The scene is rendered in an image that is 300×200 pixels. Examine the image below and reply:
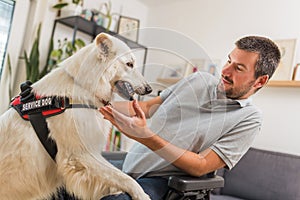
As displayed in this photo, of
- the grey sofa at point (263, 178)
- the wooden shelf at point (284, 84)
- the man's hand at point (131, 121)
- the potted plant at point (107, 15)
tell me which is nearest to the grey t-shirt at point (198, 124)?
the man's hand at point (131, 121)

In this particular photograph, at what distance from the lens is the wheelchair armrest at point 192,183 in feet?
3.36

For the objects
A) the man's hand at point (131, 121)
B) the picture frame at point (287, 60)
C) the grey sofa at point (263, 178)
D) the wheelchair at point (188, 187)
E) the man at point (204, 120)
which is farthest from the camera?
the picture frame at point (287, 60)

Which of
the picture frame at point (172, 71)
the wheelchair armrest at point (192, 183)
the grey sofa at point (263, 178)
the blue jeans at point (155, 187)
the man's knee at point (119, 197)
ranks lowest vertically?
the grey sofa at point (263, 178)

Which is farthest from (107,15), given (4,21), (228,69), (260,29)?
(228,69)

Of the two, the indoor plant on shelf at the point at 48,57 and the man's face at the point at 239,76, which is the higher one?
the man's face at the point at 239,76

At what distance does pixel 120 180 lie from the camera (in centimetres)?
95

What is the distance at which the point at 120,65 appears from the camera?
0.95 metres

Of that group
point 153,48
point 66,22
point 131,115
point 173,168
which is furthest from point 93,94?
point 66,22

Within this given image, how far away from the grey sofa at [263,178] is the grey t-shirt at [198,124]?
107 cm

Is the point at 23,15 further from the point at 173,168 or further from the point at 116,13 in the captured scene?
the point at 173,168

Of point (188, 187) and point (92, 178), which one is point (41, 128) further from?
point (188, 187)

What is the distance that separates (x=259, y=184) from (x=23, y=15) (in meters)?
2.51

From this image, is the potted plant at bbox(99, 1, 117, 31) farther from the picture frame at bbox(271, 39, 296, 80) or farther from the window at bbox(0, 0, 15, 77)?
the picture frame at bbox(271, 39, 296, 80)

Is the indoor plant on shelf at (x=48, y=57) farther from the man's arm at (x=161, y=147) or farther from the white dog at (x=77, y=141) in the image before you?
the man's arm at (x=161, y=147)
